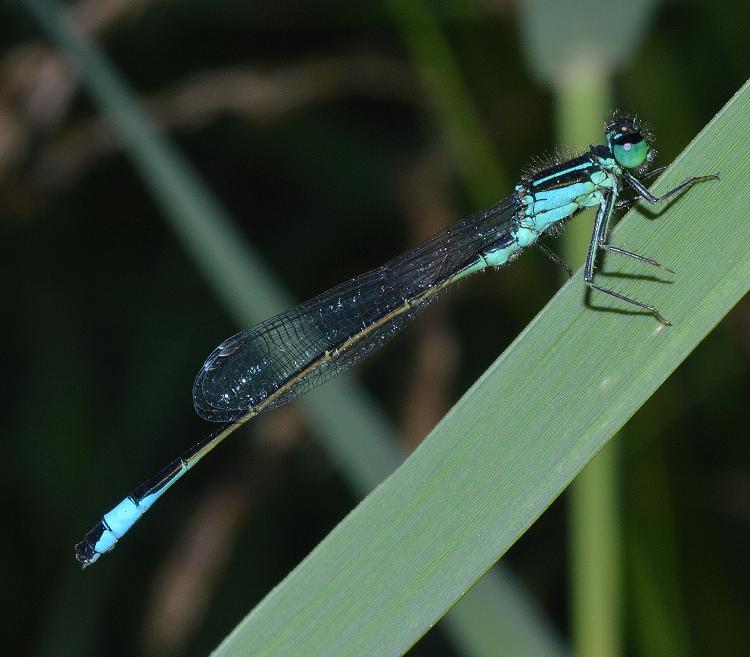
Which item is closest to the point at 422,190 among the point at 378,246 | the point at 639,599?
the point at 378,246

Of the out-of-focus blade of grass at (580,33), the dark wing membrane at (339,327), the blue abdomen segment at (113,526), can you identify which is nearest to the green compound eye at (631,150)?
the out-of-focus blade of grass at (580,33)

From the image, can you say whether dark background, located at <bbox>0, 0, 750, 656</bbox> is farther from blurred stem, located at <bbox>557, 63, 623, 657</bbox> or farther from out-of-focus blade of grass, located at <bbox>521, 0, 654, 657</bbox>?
blurred stem, located at <bbox>557, 63, 623, 657</bbox>

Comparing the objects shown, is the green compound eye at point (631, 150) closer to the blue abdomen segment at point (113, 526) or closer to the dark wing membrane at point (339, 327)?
the dark wing membrane at point (339, 327)

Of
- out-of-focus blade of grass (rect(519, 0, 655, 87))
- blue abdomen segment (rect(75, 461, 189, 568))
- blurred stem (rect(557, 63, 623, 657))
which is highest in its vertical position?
out-of-focus blade of grass (rect(519, 0, 655, 87))

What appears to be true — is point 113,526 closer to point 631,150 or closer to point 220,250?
point 220,250

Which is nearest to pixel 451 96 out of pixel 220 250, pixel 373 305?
pixel 373 305

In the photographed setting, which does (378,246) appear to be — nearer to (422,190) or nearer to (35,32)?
(422,190)

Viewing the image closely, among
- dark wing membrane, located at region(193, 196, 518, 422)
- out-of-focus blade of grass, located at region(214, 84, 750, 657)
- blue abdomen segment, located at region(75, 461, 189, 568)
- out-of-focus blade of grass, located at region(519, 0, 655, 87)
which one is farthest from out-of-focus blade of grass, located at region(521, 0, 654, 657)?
blue abdomen segment, located at region(75, 461, 189, 568)
